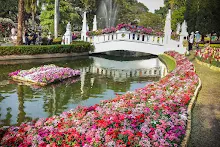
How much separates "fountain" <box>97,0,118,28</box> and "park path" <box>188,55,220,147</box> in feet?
121

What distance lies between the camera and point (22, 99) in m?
9.77

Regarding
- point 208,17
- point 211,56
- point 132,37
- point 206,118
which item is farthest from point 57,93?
point 208,17

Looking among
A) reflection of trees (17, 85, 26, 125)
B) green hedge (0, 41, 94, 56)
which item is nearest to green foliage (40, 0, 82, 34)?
green hedge (0, 41, 94, 56)

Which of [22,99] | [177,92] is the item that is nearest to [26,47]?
[22,99]

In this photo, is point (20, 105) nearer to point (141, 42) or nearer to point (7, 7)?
point (141, 42)

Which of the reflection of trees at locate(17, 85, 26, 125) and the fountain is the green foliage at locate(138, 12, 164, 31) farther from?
the reflection of trees at locate(17, 85, 26, 125)

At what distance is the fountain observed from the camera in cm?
4675

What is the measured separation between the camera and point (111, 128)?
5281 millimetres

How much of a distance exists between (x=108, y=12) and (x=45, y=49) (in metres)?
28.8

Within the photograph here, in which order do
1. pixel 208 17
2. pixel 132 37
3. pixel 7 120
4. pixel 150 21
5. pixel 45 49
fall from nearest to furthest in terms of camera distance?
pixel 7 120 < pixel 45 49 < pixel 132 37 < pixel 208 17 < pixel 150 21

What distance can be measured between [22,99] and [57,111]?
6.05 feet

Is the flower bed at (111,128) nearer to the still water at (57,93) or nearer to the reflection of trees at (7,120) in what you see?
the reflection of trees at (7,120)

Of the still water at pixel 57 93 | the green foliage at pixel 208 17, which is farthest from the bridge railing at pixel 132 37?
the green foliage at pixel 208 17

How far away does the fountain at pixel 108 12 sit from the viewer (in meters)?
46.8
